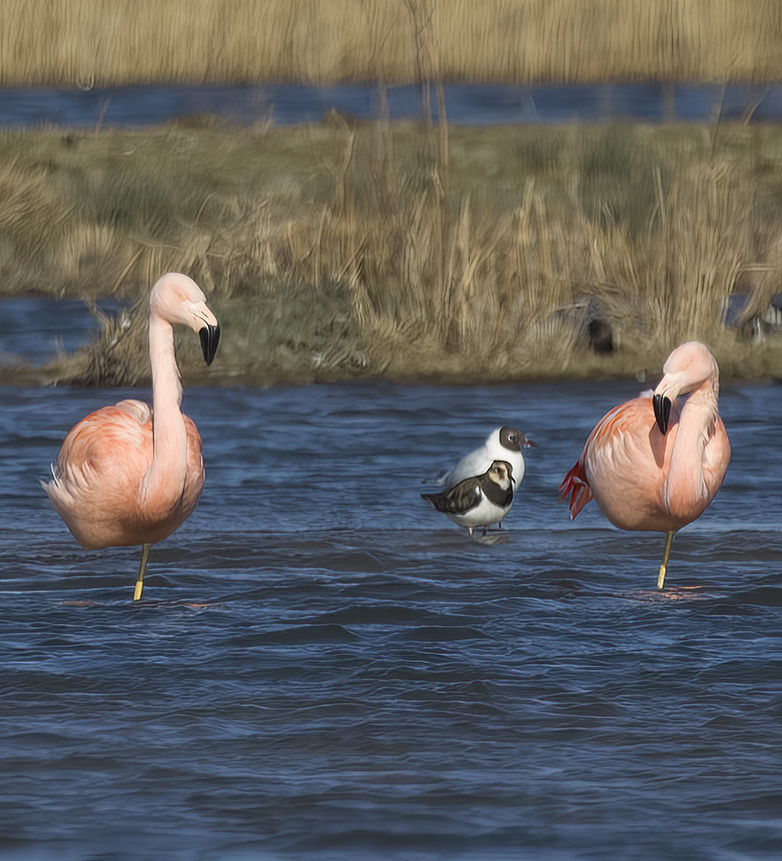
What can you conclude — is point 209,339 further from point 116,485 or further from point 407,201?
point 407,201

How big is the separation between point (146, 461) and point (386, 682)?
163 cm

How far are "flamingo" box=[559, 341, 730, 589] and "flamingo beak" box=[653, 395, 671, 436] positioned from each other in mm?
36

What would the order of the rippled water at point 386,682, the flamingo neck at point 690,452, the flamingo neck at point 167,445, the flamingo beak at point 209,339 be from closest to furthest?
1. the rippled water at point 386,682
2. the flamingo beak at point 209,339
3. the flamingo neck at point 167,445
4. the flamingo neck at point 690,452

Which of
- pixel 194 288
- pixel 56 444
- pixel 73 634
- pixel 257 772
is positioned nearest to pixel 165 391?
pixel 194 288

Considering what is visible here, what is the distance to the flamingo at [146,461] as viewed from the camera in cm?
625

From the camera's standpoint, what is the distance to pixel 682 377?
20.6 ft

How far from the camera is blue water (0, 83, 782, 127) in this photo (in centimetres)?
1980

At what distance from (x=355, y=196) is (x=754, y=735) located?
757 centimetres

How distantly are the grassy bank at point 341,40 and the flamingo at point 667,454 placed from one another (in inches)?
472

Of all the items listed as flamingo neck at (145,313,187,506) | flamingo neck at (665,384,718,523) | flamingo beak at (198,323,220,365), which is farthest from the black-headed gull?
flamingo beak at (198,323,220,365)

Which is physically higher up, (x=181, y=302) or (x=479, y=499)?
(x=181, y=302)

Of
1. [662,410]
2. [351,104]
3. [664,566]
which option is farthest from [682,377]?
[351,104]

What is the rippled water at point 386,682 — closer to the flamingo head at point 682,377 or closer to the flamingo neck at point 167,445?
the flamingo neck at point 167,445

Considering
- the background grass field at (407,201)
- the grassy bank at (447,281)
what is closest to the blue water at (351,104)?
the background grass field at (407,201)
